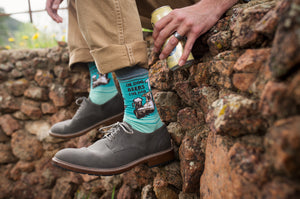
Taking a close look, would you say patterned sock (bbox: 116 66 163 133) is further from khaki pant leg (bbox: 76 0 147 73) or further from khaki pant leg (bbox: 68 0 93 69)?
khaki pant leg (bbox: 68 0 93 69)

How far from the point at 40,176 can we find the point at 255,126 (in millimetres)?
1883

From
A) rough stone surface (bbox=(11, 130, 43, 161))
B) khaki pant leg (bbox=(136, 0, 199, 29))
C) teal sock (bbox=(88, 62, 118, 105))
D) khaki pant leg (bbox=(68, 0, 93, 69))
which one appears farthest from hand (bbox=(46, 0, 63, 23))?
rough stone surface (bbox=(11, 130, 43, 161))

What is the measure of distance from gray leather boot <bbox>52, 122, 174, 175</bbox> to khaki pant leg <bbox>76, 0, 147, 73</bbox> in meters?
0.30

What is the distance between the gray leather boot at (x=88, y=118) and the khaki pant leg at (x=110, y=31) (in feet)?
1.44

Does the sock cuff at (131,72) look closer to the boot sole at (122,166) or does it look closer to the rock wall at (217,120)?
the rock wall at (217,120)

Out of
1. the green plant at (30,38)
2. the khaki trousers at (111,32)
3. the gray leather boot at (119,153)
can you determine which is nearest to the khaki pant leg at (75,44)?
the khaki trousers at (111,32)

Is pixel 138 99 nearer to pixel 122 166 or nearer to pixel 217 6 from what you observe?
pixel 122 166

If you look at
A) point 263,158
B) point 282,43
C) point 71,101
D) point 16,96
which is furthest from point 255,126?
point 16,96

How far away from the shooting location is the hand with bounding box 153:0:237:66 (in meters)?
0.67

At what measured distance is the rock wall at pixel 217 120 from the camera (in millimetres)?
327

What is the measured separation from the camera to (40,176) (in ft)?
5.42

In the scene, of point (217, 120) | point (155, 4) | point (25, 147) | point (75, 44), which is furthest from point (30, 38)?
point (217, 120)

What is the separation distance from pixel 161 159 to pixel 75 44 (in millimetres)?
793

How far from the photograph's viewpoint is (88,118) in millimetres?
1054
